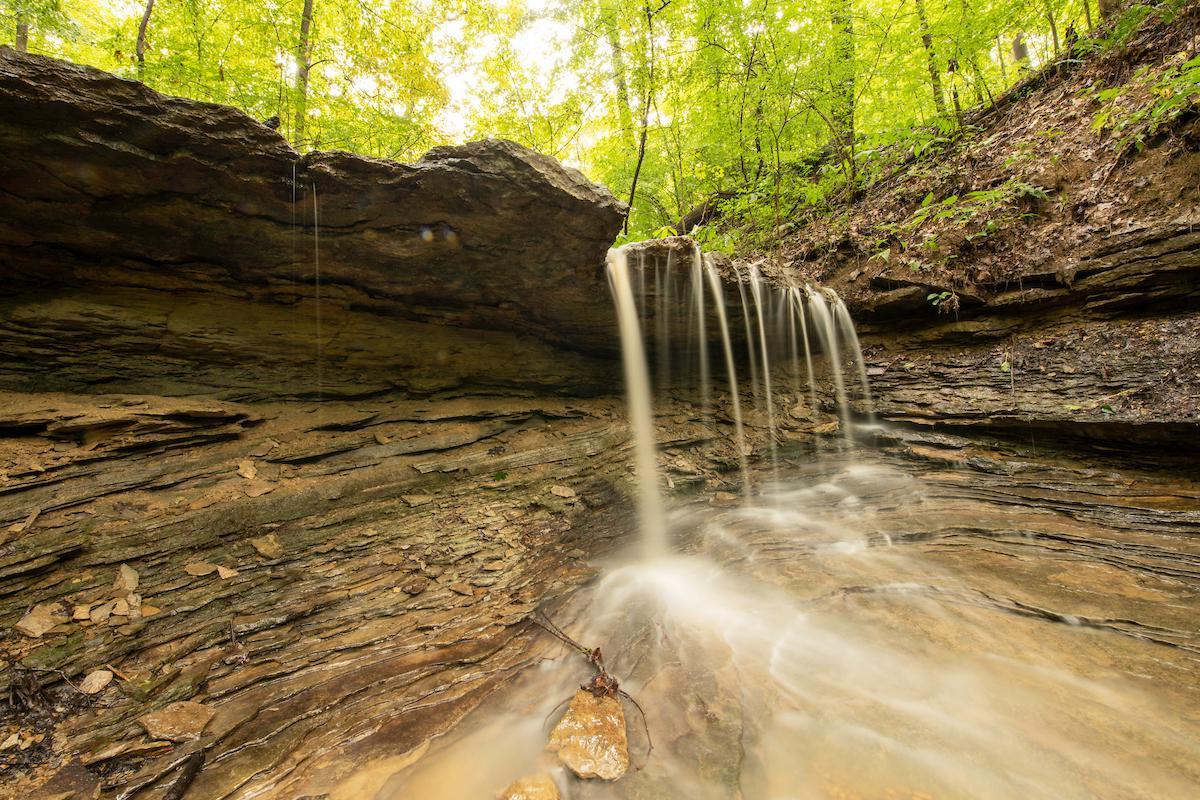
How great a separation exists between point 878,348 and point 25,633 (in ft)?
31.5

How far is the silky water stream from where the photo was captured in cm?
191

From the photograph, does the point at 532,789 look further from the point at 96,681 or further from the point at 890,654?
the point at 96,681

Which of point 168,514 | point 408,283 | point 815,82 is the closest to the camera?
point 168,514

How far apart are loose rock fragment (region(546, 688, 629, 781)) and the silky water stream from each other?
59mm

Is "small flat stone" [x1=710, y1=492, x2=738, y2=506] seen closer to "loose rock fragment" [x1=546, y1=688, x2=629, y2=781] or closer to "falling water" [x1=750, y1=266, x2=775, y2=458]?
"falling water" [x1=750, y1=266, x2=775, y2=458]

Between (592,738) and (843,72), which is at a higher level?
(843,72)

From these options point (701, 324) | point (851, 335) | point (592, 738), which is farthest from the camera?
point (851, 335)

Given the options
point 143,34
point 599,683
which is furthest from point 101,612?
point 143,34

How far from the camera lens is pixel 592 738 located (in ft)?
7.19

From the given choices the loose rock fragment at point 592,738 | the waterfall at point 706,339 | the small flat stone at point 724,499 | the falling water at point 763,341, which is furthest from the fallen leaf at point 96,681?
the falling water at point 763,341

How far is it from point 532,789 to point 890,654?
220 centimetres

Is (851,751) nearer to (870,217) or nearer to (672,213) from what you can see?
(870,217)

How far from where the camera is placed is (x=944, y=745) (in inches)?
78.7

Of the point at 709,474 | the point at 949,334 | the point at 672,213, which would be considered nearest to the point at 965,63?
the point at 949,334
